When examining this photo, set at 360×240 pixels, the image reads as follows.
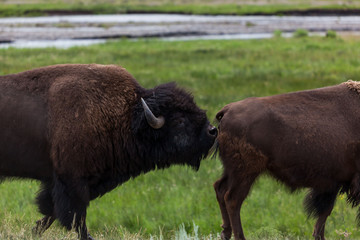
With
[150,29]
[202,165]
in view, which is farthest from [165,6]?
[202,165]

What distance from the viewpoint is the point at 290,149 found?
6.07 meters

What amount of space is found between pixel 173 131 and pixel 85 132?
3.06 feet

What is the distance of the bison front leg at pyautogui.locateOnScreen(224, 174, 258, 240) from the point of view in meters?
5.91

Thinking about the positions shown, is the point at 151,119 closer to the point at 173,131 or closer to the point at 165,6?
the point at 173,131

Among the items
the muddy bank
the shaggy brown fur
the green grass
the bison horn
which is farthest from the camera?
the muddy bank

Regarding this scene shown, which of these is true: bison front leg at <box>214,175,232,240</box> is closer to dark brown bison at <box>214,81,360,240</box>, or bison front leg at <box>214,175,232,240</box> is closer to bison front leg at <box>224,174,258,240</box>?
dark brown bison at <box>214,81,360,240</box>

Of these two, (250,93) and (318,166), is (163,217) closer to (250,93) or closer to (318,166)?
(318,166)

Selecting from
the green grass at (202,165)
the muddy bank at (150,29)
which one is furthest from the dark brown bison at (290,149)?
the muddy bank at (150,29)

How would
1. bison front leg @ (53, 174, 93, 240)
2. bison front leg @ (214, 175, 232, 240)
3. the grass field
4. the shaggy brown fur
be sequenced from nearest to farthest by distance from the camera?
Answer: bison front leg @ (53, 174, 93, 240) → bison front leg @ (214, 175, 232, 240) → the shaggy brown fur → the grass field

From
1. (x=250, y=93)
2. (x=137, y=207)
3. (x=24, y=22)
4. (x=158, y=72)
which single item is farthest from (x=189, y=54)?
(x=24, y=22)

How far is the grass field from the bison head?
160ft

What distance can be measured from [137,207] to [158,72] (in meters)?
11.2

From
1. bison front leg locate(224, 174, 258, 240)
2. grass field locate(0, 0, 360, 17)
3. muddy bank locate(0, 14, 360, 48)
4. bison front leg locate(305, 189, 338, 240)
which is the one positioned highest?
bison front leg locate(224, 174, 258, 240)

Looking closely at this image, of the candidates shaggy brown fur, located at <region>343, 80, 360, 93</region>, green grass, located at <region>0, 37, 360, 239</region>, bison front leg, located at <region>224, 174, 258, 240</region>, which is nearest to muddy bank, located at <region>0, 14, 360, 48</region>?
green grass, located at <region>0, 37, 360, 239</region>
